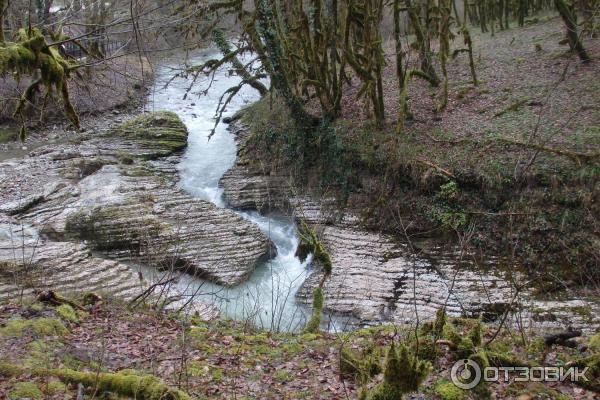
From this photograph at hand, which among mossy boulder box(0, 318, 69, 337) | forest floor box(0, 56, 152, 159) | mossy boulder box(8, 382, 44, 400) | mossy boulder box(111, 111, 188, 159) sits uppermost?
forest floor box(0, 56, 152, 159)

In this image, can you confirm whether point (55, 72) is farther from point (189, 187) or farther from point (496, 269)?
point (189, 187)

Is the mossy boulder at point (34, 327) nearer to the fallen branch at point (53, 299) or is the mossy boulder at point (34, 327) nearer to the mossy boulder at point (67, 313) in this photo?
the mossy boulder at point (67, 313)

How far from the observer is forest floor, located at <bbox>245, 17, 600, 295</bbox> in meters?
9.80

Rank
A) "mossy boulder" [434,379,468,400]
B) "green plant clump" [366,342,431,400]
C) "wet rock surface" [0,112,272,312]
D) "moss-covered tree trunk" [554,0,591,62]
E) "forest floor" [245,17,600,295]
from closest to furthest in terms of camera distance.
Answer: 1. "green plant clump" [366,342,431,400]
2. "mossy boulder" [434,379,468,400]
3. "forest floor" [245,17,600,295]
4. "wet rock surface" [0,112,272,312]
5. "moss-covered tree trunk" [554,0,591,62]

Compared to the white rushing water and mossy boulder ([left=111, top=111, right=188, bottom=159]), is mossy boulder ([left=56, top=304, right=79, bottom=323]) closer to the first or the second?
the white rushing water

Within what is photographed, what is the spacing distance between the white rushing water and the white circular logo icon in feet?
11.2

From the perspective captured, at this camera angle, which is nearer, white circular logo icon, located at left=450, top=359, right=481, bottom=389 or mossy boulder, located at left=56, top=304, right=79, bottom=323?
white circular logo icon, located at left=450, top=359, right=481, bottom=389

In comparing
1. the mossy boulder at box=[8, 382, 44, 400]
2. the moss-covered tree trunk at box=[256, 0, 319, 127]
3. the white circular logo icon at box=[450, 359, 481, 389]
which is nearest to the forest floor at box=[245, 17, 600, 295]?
the moss-covered tree trunk at box=[256, 0, 319, 127]

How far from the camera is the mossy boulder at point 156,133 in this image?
17.2m

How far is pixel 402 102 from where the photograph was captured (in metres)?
12.7

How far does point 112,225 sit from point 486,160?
8987mm

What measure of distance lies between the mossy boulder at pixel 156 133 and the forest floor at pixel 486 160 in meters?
3.26

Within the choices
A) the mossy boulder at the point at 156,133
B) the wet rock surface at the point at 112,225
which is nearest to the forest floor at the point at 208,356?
the wet rock surface at the point at 112,225

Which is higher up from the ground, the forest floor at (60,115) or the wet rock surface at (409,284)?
the forest floor at (60,115)
